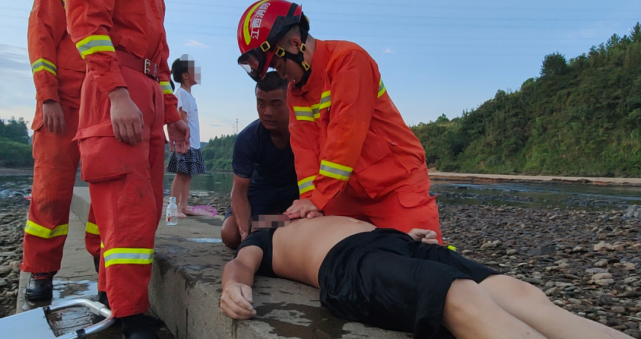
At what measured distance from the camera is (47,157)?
8.57 feet

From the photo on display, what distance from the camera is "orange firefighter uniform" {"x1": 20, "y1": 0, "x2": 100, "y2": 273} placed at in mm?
2602

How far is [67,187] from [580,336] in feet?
8.76

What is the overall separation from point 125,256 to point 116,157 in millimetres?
461

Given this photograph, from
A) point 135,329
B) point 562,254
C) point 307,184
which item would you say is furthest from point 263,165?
point 562,254

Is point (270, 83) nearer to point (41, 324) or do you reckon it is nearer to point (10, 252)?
point (41, 324)

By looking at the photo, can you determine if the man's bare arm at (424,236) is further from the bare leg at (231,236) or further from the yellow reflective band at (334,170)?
the bare leg at (231,236)

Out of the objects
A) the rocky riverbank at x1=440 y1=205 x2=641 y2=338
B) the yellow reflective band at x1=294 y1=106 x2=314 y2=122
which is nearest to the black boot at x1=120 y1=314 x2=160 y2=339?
the yellow reflective band at x1=294 y1=106 x2=314 y2=122

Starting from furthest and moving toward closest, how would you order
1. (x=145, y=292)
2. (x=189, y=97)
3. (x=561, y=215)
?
(x=561, y=215)
(x=189, y=97)
(x=145, y=292)

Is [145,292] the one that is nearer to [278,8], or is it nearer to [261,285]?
[261,285]

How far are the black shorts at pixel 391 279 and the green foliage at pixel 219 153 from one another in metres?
68.8

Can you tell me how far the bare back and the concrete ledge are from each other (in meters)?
0.07

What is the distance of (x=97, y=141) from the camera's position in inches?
82.6

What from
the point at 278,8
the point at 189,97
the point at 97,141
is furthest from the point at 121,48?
the point at 189,97

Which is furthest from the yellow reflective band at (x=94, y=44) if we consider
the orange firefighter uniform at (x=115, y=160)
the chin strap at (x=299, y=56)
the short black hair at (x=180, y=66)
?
the short black hair at (x=180, y=66)
